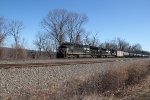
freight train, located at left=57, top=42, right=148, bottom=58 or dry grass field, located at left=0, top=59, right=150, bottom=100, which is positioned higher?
freight train, located at left=57, top=42, right=148, bottom=58

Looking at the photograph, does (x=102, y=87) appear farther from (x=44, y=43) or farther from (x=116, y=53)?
(x=44, y=43)

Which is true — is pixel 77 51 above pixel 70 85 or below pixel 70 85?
above

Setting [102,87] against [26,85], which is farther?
[102,87]

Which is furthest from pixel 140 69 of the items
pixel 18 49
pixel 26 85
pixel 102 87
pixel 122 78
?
pixel 18 49

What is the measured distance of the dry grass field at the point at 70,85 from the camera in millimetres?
12633

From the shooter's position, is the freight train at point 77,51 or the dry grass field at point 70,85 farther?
the freight train at point 77,51

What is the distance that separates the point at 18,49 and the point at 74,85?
3945 centimetres

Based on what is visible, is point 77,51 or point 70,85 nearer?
point 70,85

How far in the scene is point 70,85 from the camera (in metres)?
15.6

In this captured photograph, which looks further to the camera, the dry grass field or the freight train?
the freight train

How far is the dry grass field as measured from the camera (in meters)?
12.6

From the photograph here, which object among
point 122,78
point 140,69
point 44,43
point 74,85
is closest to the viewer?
point 74,85

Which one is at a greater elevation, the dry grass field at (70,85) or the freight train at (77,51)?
the freight train at (77,51)

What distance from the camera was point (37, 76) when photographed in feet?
54.0
